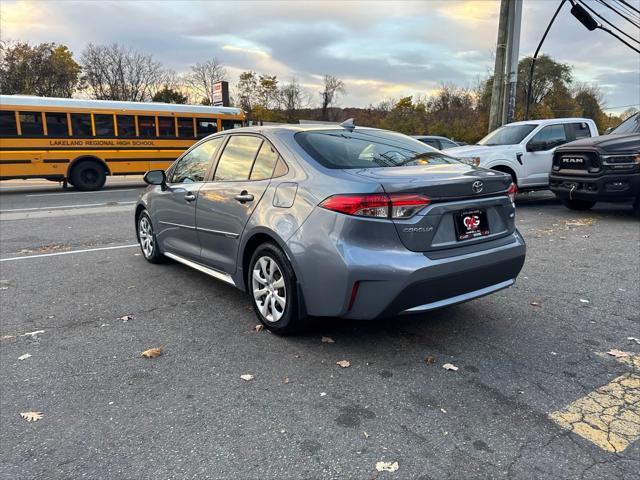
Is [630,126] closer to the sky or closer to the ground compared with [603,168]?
closer to the sky

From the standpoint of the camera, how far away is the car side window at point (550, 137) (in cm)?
1040

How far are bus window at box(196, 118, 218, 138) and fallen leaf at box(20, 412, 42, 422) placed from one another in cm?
1545

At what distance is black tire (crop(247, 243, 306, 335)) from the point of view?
3490 millimetres

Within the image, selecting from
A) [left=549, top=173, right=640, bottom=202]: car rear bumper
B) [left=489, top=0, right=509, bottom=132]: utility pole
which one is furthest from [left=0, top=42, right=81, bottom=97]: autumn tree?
[left=549, top=173, right=640, bottom=202]: car rear bumper

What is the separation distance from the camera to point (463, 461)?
7.69ft


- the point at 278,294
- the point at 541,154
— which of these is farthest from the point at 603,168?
the point at 278,294

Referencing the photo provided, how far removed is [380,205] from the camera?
3096mm

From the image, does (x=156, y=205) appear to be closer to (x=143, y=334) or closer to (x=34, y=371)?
(x=143, y=334)

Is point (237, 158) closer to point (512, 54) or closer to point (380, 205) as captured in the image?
point (380, 205)

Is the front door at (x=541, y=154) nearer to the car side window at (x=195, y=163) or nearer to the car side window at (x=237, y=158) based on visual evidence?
the car side window at (x=195, y=163)

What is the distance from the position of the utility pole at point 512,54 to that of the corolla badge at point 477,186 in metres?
12.8

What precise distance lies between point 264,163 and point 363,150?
83 cm

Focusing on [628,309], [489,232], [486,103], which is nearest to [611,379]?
[489,232]

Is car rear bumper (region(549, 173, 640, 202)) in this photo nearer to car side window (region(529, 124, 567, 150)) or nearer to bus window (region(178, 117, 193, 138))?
car side window (region(529, 124, 567, 150))
